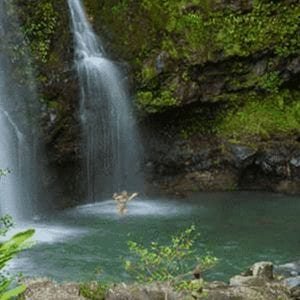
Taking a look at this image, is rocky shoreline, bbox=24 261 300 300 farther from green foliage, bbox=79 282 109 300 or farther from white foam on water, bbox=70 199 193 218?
white foam on water, bbox=70 199 193 218

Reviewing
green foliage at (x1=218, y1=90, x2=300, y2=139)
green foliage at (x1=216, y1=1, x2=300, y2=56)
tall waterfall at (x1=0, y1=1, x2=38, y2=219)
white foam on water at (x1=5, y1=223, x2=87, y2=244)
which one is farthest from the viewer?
green foliage at (x1=218, y1=90, x2=300, y2=139)

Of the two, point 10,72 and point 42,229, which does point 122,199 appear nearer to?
point 42,229

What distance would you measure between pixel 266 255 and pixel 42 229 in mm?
4412

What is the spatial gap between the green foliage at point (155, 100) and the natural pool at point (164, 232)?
238 centimetres

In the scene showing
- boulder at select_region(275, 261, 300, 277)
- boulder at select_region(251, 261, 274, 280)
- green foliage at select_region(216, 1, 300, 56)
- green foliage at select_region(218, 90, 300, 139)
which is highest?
green foliage at select_region(216, 1, 300, 56)

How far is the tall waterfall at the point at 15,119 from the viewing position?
13.9 metres

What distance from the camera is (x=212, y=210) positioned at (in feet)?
48.2

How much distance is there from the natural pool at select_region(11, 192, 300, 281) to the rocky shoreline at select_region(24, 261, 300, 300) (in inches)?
50.9

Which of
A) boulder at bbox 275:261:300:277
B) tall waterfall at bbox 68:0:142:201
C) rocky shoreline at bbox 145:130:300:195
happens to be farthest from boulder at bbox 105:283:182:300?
rocky shoreline at bbox 145:130:300:195

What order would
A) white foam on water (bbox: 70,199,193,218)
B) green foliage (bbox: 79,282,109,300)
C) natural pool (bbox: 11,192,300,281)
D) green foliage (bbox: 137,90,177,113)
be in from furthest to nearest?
green foliage (bbox: 137,90,177,113), white foam on water (bbox: 70,199,193,218), natural pool (bbox: 11,192,300,281), green foliage (bbox: 79,282,109,300)

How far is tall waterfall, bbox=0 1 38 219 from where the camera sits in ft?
45.5

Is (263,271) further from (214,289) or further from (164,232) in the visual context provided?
(164,232)

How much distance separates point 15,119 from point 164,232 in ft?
13.2

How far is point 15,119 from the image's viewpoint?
13984mm
